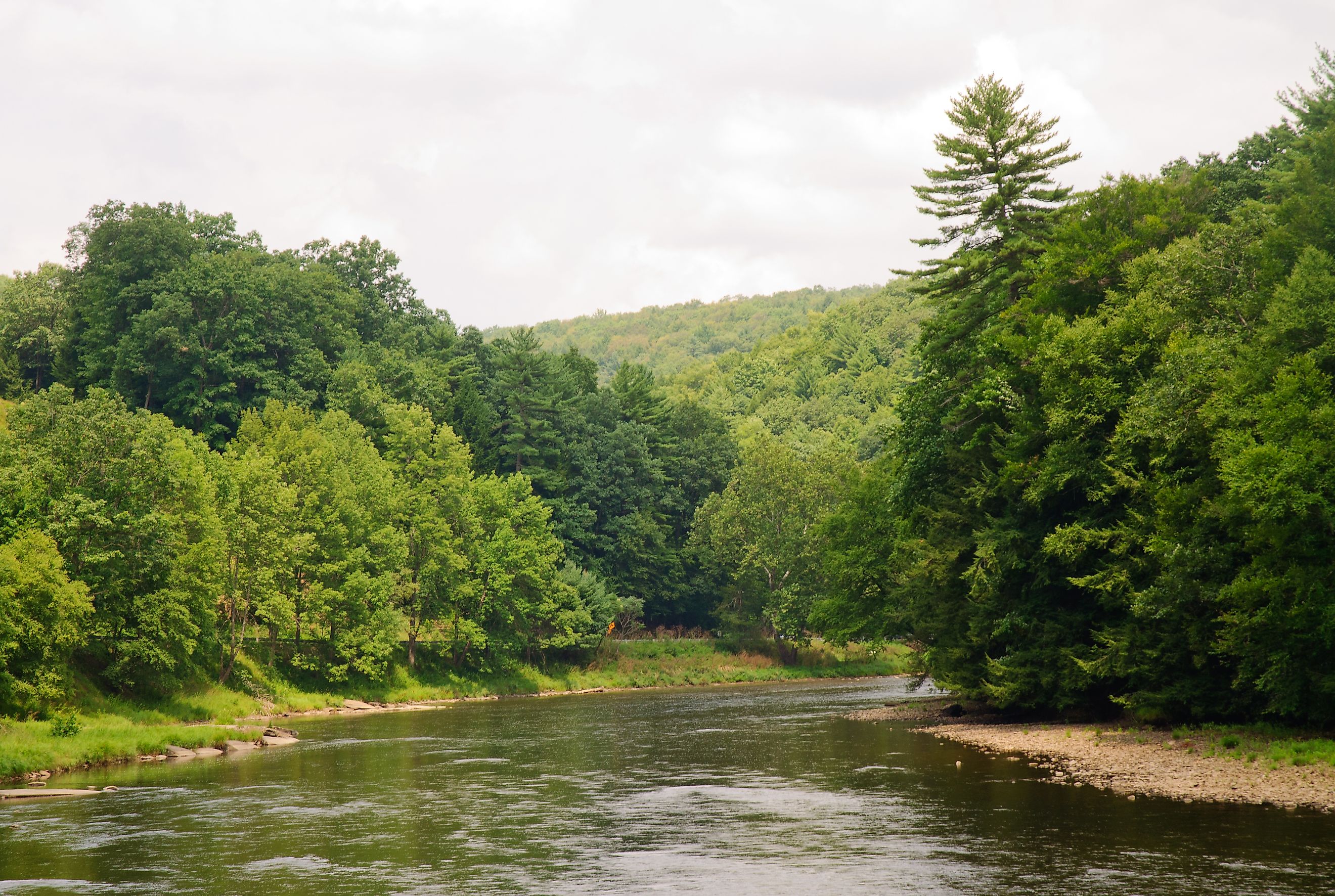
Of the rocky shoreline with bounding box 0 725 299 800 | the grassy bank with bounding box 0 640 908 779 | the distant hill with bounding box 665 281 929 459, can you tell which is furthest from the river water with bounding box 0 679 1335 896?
the distant hill with bounding box 665 281 929 459

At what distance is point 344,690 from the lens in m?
72.5

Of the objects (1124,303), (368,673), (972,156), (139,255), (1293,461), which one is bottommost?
(368,673)

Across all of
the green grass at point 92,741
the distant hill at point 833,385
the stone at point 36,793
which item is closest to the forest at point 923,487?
the green grass at point 92,741

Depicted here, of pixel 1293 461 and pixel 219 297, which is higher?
pixel 219 297

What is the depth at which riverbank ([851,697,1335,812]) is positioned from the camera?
28.5 m

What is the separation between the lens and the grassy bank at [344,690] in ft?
133

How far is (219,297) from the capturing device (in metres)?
99.5

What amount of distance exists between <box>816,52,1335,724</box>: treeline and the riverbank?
1341mm

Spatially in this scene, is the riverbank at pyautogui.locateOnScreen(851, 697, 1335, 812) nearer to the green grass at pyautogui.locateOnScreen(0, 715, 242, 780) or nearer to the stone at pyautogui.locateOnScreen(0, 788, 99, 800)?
the stone at pyautogui.locateOnScreen(0, 788, 99, 800)

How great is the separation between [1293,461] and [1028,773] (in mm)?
11703

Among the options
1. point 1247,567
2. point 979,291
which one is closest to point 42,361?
point 979,291

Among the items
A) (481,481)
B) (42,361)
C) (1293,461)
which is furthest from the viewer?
(42,361)

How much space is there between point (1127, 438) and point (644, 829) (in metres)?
21.2

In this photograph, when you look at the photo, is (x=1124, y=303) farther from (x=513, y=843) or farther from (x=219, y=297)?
(x=219, y=297)
